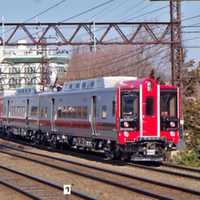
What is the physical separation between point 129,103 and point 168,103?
1488 millimetres

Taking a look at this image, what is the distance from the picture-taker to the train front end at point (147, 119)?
Answer: 2380 cm

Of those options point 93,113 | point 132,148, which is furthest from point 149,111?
point 93,113


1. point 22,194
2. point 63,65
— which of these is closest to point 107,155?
point 22,194

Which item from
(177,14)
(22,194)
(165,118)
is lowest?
(22,194)

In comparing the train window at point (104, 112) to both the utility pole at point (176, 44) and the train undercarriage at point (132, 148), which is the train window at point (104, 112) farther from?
the utility pole at point (176, 44)

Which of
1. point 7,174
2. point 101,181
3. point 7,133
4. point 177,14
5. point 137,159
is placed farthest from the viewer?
point 7,133

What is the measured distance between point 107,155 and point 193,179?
768cm

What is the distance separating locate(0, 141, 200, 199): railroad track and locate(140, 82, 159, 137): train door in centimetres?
235

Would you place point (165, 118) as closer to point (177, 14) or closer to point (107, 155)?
point (107, 155)

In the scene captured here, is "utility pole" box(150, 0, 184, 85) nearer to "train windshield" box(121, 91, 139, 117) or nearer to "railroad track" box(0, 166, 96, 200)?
"train windshield" box(121, 91, 139, 117)

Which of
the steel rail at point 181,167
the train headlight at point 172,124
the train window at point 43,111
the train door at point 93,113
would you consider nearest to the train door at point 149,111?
the train headlight at point 172,124

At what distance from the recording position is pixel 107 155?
26.5m

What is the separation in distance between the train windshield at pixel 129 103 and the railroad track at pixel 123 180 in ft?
7.65

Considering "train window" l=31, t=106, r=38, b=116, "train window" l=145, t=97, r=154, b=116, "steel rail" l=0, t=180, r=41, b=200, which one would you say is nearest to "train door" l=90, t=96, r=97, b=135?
"train window" l=145, t=97, r=154, b=116
